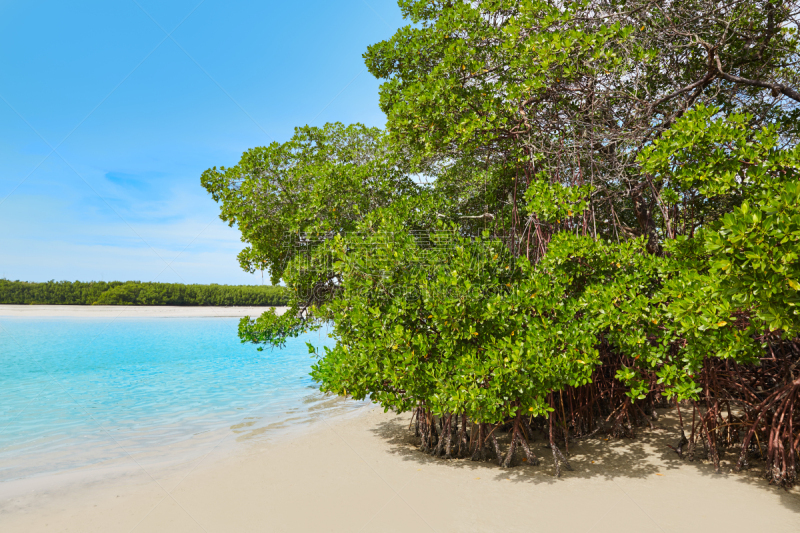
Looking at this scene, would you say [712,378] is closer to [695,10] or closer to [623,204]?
[623,204]

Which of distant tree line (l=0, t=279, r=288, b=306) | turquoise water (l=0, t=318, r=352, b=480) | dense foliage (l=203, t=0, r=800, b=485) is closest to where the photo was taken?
dense foliage (l=203, t=0, r=800, b=485)

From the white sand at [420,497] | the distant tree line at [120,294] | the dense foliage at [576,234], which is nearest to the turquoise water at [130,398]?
the white sand at [420,497]

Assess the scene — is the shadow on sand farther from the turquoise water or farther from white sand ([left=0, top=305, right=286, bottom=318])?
white sand ([left=0, top=305, right=286, bottom=318])

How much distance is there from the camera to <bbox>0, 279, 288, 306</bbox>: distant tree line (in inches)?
1513

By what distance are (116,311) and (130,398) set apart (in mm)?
34804

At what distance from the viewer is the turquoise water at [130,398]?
6.25 m

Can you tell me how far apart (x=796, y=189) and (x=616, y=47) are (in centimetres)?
310

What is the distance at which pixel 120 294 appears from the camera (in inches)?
1533

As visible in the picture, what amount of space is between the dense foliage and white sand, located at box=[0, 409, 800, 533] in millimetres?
354

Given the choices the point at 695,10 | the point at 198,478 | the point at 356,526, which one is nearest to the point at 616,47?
the point at 695,10

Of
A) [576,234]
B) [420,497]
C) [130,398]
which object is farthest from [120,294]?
[576,234]

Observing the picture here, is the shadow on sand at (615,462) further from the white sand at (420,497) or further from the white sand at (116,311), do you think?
the white sand at (116,311)

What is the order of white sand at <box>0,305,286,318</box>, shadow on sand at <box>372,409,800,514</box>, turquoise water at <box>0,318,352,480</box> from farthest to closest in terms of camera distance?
white sand at <box>0,305,286,318</box>
turquoise water at <box>0,318,352,480</box>
shadow on sand at <box>372,409,800,514</box>

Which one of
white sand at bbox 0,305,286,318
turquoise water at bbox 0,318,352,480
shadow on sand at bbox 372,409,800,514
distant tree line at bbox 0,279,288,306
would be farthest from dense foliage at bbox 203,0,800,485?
distant tree line at bbox 0,279,288,306
